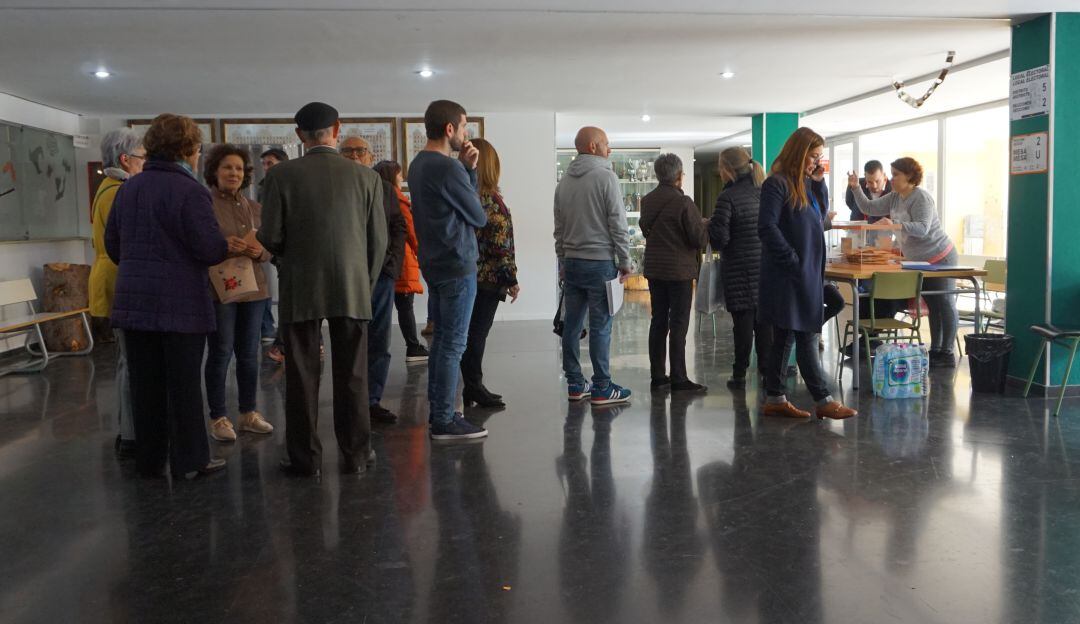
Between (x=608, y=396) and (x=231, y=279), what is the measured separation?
2.23m

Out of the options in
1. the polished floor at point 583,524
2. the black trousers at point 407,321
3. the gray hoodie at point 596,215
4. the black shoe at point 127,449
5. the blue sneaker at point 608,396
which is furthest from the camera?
the black trousers at point 407,321

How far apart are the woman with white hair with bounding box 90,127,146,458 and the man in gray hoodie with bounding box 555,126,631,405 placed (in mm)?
2178

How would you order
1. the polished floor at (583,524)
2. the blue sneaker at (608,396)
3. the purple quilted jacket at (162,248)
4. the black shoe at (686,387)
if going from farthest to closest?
the black shoe at (686,387)
the blue sneaker at (608,396)
the purple quilted jacket at (162,248)
the polished floor at (583,524)

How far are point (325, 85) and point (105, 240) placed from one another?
4.73 metres

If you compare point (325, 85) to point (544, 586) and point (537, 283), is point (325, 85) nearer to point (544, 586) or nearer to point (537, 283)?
point (537, 283)

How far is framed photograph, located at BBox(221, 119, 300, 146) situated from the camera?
9836mm

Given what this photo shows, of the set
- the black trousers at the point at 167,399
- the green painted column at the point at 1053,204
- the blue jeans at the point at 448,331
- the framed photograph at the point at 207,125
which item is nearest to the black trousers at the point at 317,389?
the black trousers at the point at 167,399

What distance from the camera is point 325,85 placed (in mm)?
8008

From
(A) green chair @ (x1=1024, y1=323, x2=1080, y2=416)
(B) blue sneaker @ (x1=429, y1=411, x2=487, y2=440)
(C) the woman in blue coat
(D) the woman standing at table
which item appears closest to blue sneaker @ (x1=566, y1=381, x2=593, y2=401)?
(B) blue sneaker @ (x1=429, y1=411, x2=487, y2=440)

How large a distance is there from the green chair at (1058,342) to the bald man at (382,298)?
146 inches

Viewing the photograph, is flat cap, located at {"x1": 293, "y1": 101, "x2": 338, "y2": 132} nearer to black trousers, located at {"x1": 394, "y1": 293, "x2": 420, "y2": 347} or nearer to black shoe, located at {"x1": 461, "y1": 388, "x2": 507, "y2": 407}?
black shoe, located at {"x1": 461, "y1": 388, "x2": 507, "y2": 407}

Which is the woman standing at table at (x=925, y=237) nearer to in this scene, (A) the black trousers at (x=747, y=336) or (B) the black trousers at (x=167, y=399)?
(A) the black trousers at (x=747, y=336)

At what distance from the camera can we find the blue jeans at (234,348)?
13.6ft

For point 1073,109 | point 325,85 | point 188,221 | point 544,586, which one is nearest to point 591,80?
point 325,85
